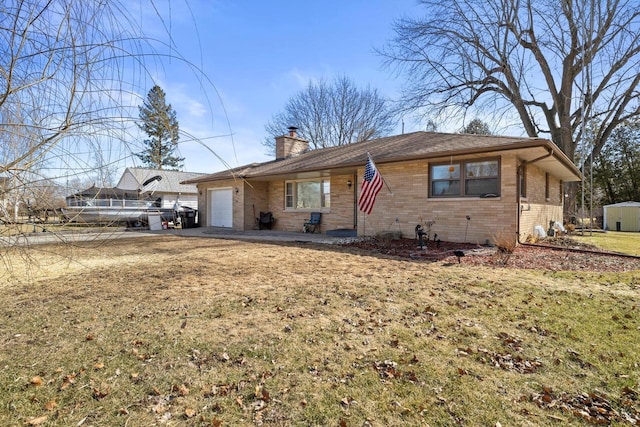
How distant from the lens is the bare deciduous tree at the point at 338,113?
95.5 feet

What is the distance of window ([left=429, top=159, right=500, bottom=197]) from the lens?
9547 mm

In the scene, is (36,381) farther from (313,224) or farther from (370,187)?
(313,224)

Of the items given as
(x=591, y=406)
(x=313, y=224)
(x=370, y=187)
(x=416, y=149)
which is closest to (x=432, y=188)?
(x=416, y=149)

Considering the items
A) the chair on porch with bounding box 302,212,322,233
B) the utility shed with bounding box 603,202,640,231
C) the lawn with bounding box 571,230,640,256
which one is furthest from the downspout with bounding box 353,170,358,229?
the utility shed with bounding box 603,202,640,231

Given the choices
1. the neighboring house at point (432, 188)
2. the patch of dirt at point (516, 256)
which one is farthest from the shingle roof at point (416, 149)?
the patch of dirt at point (516, 256)

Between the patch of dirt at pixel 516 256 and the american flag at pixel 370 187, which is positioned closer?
the patch of dirt at pixel 516 256

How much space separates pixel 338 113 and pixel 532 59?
49.1 feet

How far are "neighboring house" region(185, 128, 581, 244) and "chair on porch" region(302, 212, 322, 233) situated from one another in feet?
0.80

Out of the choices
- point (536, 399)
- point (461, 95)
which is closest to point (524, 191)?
point (536, 399)

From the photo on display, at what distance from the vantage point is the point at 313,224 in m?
14.4

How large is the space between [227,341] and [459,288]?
362 cm

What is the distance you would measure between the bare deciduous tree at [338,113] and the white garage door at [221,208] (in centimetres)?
1344

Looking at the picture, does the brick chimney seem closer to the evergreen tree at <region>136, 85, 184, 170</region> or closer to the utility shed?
the evergreen tree at <region>136, 85, 184, 170</region>

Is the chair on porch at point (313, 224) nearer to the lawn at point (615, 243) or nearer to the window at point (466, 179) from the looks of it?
the window at point (466, 179)
